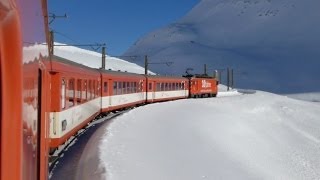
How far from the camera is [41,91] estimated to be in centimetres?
376

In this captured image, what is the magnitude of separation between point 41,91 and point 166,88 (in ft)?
112

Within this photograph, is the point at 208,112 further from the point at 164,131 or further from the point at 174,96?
the point at 164,131

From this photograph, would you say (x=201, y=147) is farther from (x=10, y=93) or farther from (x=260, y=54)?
(x=260, y=54)

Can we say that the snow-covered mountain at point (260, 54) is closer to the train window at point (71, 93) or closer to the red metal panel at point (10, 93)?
the train window at point (71, 93)

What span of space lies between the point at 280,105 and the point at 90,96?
47.8m

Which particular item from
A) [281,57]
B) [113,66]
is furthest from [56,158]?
[281,57]

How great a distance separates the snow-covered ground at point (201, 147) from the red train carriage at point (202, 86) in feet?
10.6

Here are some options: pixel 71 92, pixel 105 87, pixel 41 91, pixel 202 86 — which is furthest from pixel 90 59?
pixel 41 91

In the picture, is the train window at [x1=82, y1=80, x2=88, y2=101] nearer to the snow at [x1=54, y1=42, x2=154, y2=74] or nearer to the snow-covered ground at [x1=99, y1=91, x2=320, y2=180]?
the snow-covered ground at [x1=99, y1=91, x2=320, y2=180]

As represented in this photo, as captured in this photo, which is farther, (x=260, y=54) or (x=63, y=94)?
(x=260, y=54)

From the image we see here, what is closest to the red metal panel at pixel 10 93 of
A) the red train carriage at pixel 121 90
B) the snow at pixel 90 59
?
the red train carriage at pixel 121 90

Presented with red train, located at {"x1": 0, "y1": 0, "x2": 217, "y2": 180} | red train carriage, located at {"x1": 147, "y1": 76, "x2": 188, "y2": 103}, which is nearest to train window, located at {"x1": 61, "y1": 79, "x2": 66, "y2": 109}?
red train, located at {"x1": 0, "y1": 0, "x2": 217, "y2": 180}

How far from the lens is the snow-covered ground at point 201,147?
12.0m

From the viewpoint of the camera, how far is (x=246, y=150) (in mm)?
25266
